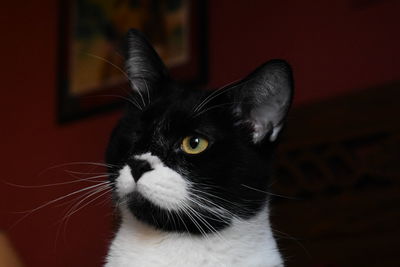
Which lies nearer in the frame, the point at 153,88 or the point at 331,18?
the point at 153,88

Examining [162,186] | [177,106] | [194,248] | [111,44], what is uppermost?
[111,44]

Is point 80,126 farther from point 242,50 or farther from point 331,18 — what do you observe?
point 331,18

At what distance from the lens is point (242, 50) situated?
79.9 inches

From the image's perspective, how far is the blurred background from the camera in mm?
1545

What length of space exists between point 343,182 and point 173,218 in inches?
29.5

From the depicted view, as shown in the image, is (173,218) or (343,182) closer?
(173,218)

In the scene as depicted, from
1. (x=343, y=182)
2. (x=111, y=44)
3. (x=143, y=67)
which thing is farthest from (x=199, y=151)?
(x=111, y=44)

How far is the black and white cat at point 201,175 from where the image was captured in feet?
3.24

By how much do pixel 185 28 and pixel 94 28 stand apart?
556 mm

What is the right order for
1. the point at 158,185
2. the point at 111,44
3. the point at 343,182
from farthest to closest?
the point at 111,44 < the point at 343,182 < the point at 158,185

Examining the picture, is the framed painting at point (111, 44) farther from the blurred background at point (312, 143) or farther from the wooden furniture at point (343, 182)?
the wooden furniture at point (343, 182)

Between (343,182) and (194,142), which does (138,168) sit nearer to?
(194,142)

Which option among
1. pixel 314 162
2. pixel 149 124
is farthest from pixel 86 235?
pixel 149 124

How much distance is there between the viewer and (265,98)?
1.07 meters
